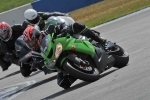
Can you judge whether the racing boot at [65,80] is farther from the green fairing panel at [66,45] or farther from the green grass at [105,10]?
the green grass at [105,10]

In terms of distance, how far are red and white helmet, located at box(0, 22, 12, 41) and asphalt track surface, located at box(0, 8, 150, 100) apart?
3.65ft

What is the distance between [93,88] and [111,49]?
1.63m

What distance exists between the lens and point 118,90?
6996 mm

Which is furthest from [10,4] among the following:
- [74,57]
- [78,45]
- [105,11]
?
[74,57]

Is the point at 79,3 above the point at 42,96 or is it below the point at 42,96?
below

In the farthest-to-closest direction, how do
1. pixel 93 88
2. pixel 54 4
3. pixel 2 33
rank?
pixel 54 4 → pixel 2 33 → pixel 93 88

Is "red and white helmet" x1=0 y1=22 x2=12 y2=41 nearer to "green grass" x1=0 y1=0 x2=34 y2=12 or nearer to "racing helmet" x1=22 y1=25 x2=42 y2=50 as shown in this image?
"racing helmet" x1=22 y1=25 x2=42 y2=50

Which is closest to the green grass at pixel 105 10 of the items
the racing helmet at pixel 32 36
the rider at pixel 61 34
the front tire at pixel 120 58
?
the front tire at pixel 120 58

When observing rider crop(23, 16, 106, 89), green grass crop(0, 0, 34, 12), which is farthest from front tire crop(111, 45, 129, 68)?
green grass crop(0, 0, 34, 12)

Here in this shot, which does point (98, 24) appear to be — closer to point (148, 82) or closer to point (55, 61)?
point (55, 61)

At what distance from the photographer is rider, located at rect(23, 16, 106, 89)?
8.78 metres

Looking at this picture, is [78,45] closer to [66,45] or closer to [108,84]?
[66,45]

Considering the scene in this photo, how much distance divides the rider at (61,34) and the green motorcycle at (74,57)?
9.1 inches

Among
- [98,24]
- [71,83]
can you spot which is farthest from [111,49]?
[98,24]
